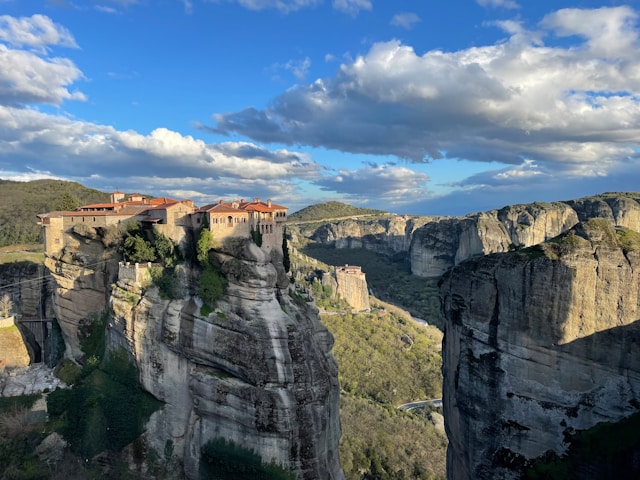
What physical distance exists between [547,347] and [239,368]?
15.9 metres

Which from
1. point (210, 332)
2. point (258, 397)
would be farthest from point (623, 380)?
point (210, 332)

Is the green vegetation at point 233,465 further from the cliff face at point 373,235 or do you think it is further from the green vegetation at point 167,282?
the cliff face at point 373,235

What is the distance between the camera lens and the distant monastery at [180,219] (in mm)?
30500

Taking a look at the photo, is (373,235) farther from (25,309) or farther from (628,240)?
(628,240)

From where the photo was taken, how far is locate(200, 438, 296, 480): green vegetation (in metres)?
26.0

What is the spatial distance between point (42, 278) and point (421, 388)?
43360 mm

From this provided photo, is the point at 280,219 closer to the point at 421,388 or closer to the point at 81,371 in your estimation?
the point at 81,371

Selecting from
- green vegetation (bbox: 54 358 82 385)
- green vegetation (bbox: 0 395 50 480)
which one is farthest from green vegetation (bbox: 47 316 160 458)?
green vegetation (bbox: 0 395 50 480)

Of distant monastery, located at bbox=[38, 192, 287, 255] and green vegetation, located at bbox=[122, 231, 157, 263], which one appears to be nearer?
green vegetation, located at bbox=[122, 231, 157, 263]

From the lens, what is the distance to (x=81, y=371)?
31.8 metres

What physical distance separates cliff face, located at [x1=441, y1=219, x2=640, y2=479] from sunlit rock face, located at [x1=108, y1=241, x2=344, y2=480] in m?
8.73

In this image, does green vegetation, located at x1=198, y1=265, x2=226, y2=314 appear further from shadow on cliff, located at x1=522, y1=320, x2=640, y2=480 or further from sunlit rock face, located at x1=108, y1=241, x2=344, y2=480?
shadow on cliff, located at x1=522, y1=320, x2=640, y2=480

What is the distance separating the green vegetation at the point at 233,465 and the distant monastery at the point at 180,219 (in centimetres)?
1238

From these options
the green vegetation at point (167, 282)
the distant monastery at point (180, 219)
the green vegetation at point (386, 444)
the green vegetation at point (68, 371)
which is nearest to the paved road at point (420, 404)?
the green vegetation at point (386, 444)
